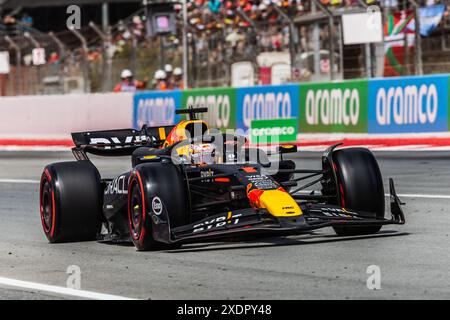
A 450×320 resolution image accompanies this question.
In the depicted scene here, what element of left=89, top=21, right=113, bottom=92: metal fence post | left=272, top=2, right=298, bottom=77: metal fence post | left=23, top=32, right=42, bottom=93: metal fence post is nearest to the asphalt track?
left=272, top=2, right=298, bottom=77: metal fence post

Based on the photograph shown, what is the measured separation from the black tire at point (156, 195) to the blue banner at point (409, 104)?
11.7 meters

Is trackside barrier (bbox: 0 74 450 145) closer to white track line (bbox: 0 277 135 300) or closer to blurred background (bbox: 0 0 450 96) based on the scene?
blurred background (bbox: 0 0 450 96)

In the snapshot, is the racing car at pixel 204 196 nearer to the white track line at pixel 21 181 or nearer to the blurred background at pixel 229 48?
the white track line at pixel 21 181

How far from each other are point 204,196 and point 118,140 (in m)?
1.81

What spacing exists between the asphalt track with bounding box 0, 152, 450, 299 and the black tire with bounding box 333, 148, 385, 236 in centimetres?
28

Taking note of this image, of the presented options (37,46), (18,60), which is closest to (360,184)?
(37,46)

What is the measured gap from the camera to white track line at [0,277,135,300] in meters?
6.67

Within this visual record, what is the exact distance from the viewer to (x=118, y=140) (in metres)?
10.9

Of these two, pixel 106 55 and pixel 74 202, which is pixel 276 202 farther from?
pixel 106 55

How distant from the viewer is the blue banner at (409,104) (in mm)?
19750

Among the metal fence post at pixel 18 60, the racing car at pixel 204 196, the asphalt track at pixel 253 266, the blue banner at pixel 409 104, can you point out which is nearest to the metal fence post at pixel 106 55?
the metal fence post at pixel 18 60

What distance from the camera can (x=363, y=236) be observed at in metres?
9.30
